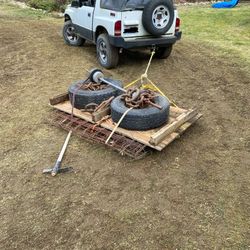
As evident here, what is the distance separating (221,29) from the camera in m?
14.1

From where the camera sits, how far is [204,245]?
13.1 feet

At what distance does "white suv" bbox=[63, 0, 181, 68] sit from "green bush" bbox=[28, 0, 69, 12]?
30.2ft

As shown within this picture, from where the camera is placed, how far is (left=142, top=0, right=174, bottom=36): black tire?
8.37 metres

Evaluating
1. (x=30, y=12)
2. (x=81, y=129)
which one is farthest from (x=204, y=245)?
(x=30, y=12)

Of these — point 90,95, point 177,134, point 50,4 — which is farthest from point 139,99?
point 50,4

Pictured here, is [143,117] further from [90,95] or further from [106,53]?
[106,53]

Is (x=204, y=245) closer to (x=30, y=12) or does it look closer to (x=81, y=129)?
(x=81, y=129)

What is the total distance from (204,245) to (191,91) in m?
4.51

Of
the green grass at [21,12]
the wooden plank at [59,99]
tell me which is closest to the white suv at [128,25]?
the wooden plank at [59,99]

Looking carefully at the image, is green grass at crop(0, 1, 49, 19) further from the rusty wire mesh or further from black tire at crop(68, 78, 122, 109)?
black tire at crop(68, 78, 122, 109)

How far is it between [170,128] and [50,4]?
14675 millimetres

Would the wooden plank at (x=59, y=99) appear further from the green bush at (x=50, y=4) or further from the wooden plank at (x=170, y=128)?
the green bush at (x=50, y=4)

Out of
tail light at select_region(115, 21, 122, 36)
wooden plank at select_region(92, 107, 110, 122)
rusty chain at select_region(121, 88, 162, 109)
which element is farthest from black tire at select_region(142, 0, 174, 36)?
wooden plank at select_region(92, 107, 110, 122)

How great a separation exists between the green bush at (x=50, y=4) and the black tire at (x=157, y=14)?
10.8 metres
